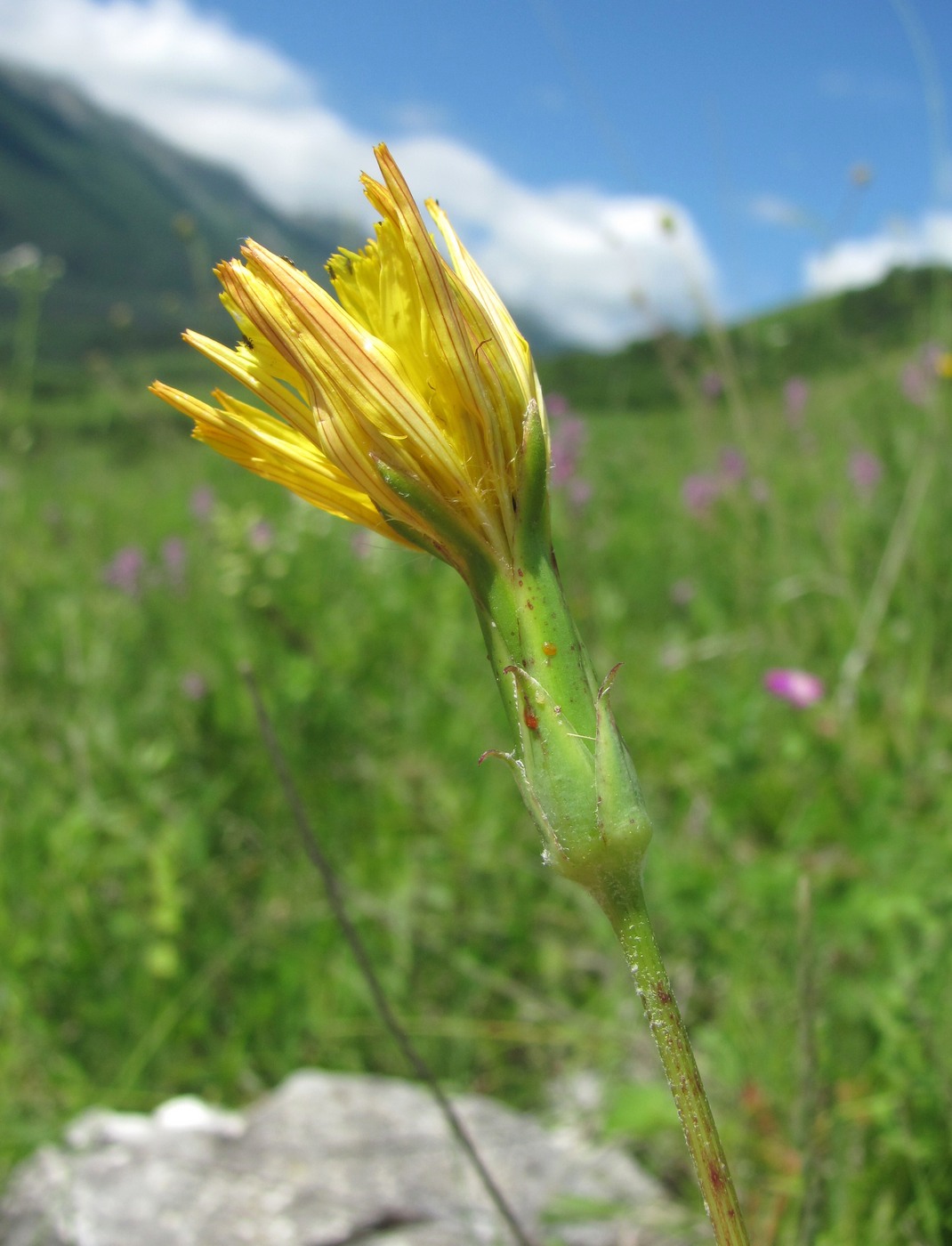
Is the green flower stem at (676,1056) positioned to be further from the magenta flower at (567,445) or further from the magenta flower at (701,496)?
the magenta flower at (701,496)

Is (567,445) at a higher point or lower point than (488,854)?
higher

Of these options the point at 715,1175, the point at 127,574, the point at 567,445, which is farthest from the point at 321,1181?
the point at 567,445

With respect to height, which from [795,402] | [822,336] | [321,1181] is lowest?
[321,1181]

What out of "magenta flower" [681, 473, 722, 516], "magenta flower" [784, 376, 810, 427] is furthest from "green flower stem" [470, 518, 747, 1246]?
"magenta flower" [784, 376, 810, 427]

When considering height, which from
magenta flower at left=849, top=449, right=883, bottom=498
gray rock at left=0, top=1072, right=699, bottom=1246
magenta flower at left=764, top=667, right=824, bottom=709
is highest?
magenta flower at left=849, top=449, right=883, bottom=498

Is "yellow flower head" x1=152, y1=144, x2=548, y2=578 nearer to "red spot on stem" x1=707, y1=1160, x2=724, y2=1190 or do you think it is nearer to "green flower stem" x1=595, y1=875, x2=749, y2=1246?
"green flower stem" x1=595, y1=875, x2=749, y2=1246

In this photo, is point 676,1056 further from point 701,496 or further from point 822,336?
point 822,336
